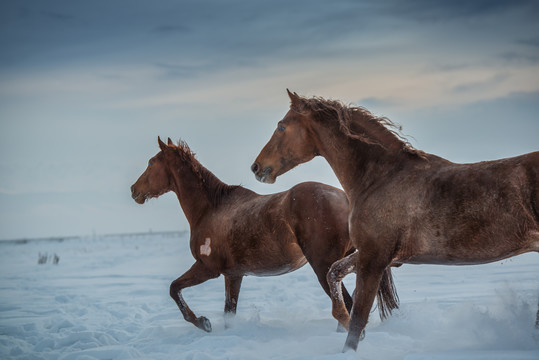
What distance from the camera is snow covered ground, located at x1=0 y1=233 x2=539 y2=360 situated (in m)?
Answer: 5.44

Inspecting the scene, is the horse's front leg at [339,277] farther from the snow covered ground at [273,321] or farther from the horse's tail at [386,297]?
the horse's tail at [386,297]

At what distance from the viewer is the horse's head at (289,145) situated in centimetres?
586

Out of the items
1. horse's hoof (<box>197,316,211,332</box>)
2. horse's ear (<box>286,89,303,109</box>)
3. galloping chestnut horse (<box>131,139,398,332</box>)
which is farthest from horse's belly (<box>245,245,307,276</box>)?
horse's ear (<box>286,89,303,109</box>)

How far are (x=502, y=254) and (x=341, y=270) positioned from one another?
5.42ft

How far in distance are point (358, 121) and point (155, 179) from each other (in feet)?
13.9

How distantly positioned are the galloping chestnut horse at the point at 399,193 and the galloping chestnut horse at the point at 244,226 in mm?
811

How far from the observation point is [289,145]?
589 cm

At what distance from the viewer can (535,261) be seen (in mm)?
14344

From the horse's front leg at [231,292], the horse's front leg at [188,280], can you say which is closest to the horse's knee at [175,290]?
the horse's front leg at [188,280]

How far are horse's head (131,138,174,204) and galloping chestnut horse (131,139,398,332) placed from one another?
0.6 inches

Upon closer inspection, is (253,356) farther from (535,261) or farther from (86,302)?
(535,261)

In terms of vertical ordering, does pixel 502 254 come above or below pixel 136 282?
above

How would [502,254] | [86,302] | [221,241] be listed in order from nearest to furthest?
[502,254] < [221,241] < [86,302]

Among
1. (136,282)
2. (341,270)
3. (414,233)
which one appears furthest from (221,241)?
(136,282)
